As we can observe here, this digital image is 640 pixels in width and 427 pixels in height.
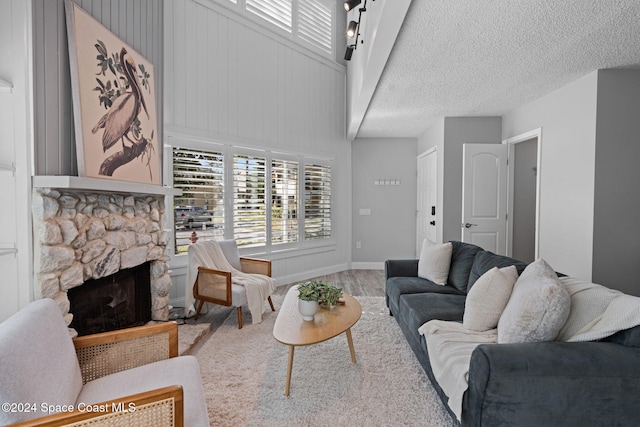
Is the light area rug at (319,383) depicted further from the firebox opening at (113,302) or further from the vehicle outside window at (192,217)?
the vehicle outside window at (192,217)

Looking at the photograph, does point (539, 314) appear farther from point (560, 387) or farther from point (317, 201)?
point (317, 201)

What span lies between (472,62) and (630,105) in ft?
5.30

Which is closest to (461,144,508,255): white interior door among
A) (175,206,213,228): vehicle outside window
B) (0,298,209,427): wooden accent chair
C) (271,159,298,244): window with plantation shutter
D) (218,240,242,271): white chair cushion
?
(271,159,298,244): window with plantation shutter

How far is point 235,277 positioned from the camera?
3.52m

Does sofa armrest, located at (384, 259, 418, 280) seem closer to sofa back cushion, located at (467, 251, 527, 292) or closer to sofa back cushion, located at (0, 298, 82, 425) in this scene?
sofa back cushion, located at (467, 251, 527, 292)

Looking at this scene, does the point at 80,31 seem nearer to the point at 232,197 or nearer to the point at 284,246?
the point at 232,197

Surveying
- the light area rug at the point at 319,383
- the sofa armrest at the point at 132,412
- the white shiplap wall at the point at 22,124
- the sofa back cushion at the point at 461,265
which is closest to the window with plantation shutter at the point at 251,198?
the light area rug at the point at 319,383

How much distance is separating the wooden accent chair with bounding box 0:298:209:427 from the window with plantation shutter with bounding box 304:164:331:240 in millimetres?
3646

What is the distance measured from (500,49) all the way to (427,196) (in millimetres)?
3085

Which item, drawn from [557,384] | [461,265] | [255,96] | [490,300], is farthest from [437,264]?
[255,96]

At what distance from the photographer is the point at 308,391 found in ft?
7.03

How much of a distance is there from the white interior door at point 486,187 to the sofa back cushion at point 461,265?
1.38 m

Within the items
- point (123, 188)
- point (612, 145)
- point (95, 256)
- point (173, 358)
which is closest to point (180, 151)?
point (123, 188)

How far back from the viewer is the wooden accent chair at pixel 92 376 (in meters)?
1.10
